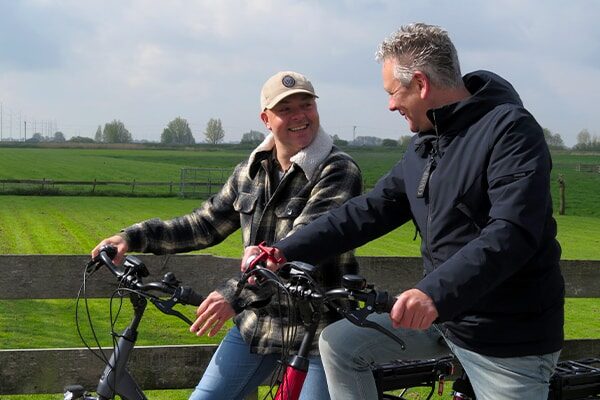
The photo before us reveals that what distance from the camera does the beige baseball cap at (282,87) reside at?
3975mm

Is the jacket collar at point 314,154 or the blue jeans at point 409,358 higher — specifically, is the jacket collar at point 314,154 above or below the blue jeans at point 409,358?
above

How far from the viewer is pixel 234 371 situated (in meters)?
4.00

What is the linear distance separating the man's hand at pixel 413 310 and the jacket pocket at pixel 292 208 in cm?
127

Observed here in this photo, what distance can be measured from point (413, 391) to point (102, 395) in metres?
4.34

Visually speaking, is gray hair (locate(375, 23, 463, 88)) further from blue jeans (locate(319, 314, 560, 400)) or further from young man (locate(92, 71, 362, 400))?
blue jeans (locate(319, 314, 560, 400))

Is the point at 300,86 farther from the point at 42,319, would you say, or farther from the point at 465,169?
the point at 42,319

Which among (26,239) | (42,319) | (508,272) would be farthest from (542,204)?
(26,239)

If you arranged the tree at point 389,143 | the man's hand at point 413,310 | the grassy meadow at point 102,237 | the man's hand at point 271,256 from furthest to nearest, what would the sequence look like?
1. the tree at point 389,143
2. the grassy meadow at point 102,237
3. the man's hand at point 271,256
4. the man's hand at point 413,310

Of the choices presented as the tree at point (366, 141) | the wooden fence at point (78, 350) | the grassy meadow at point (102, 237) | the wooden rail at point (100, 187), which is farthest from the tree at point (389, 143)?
the wooden fence at point (78, 350)

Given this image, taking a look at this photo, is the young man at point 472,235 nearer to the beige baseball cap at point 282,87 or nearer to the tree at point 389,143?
the beige baseball cap at point 282,87

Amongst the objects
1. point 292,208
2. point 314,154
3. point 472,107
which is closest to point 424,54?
point 472,107

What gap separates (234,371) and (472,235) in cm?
140

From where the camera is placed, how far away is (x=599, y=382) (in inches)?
153

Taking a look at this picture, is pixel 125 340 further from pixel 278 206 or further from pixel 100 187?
pixel 100 187
